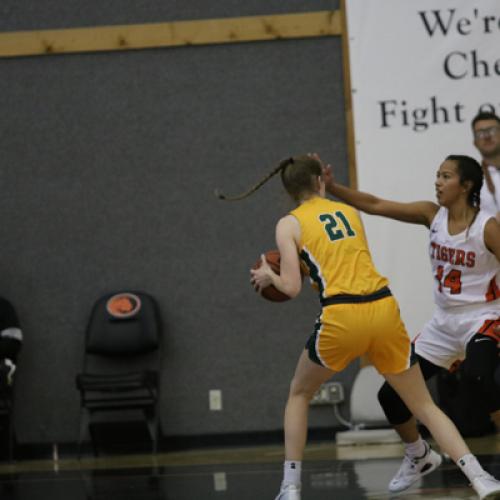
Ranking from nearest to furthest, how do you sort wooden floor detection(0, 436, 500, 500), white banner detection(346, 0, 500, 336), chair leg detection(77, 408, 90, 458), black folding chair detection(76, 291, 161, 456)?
wooden floor detection(0, 436, 500, 500), black folding chair detection(76, 291, 161, 456), chair leg detection(77, 408, 90, 458), white banner detection(346, 0, 500, 336)

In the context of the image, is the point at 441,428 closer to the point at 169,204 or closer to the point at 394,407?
the point at 394,407

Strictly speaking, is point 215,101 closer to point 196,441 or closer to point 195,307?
point 195,307

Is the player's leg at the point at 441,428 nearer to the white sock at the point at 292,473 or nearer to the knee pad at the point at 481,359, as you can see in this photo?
the knee pad at the point at 481,359

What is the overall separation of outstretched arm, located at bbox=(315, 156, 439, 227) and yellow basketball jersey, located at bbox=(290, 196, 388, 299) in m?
0.66

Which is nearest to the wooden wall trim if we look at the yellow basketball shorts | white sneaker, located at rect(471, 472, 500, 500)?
the yellow basketball shorts

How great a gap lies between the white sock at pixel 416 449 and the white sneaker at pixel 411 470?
0.01 metres

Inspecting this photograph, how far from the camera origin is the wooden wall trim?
7.94 m

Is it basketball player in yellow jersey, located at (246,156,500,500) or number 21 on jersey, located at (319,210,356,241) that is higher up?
number 21 on jersey, located at (319,210,356,241)

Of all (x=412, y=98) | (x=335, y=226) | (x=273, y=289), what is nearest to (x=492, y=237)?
(x=335, y=226)

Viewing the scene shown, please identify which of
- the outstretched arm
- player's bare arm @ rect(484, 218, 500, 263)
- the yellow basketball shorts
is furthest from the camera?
the outstretched arm

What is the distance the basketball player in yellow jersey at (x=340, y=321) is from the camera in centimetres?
410

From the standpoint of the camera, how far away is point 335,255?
13.7 ft

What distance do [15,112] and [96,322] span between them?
1731mm

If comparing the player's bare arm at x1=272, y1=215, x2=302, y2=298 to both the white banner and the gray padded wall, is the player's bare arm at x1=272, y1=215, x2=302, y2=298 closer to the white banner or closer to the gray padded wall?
the white banner
